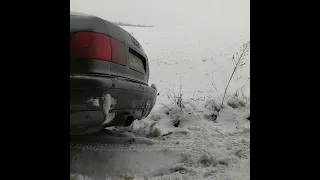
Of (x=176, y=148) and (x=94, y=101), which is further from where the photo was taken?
(x=176, y=148)

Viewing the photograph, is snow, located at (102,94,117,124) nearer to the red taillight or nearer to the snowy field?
the red taillight

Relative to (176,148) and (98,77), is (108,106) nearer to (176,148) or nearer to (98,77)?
(98,77)

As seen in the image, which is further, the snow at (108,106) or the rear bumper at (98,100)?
the snow at (108,106)

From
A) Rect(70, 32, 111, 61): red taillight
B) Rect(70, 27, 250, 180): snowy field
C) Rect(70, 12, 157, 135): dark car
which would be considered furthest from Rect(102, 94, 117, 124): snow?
Rect(70, 27, 250, 180): snowy field

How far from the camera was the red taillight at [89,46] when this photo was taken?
1692 mm

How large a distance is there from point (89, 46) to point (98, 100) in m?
0.47

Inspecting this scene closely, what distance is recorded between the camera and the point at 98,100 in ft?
5.46

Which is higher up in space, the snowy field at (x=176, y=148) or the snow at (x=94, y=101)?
the snow at (x=94, y=101)

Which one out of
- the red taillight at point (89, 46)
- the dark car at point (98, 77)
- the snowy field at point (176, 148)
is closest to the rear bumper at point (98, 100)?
the dark car at point (98, 77)

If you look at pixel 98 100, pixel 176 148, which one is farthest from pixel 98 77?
pixel 176 148

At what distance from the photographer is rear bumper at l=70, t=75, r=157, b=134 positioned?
1.58 meters

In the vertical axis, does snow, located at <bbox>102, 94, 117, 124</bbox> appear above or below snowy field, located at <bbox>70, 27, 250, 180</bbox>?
above

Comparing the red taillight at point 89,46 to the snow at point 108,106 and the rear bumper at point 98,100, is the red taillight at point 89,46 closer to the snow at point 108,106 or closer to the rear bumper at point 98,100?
the rear bumper at point 98,100
